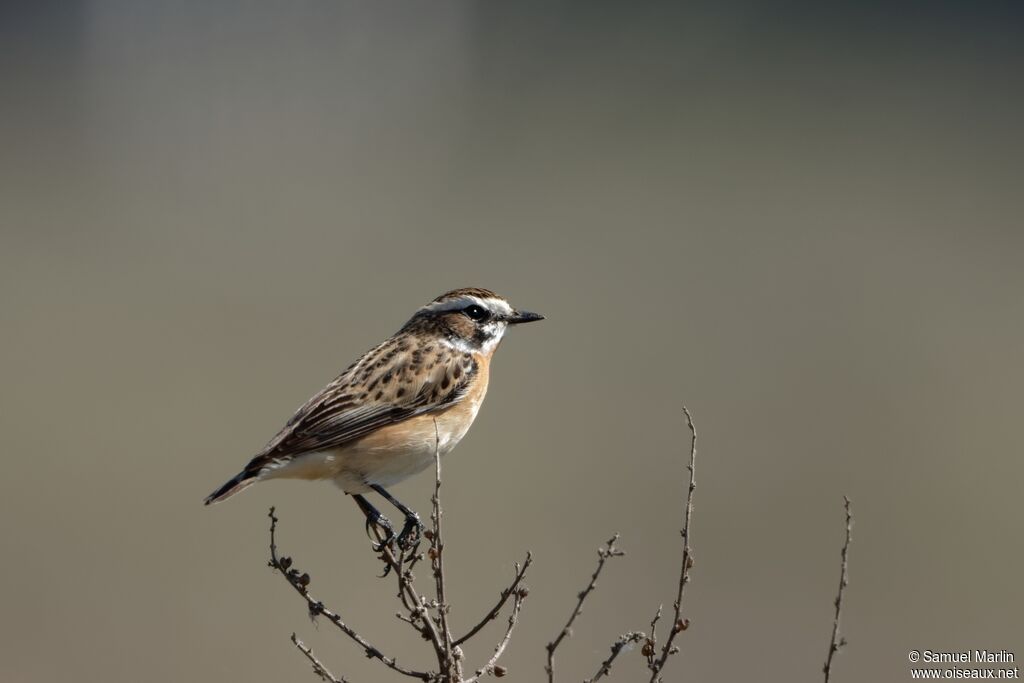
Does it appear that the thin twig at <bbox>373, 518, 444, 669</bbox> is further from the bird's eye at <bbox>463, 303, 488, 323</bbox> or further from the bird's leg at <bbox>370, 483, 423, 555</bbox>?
the bird's eye at <bbox>463, 303, 488, 323</bbox>

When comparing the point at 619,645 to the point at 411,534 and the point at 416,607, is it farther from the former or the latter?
the point at 411,534

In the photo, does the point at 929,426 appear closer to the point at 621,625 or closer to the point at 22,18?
the point at 621,625

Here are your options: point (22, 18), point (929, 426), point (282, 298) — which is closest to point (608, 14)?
point (22, 18)

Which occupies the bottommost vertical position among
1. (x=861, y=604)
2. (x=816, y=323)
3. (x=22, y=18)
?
(x=861, y=604)

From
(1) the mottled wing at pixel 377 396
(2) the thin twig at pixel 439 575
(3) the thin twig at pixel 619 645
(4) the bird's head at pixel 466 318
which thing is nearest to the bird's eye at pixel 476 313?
(4) the bird's head at pixel 466 318

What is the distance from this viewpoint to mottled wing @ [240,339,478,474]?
5.85m

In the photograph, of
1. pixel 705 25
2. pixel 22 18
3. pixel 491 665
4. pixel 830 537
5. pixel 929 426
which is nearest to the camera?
pixel 491 665

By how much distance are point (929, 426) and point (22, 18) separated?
31913mm

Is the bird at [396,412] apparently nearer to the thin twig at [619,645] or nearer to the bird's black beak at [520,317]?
the bird's black beak at [520,317]

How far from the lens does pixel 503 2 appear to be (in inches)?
1961

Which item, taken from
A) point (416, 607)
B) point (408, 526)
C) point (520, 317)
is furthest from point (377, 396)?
point (416, 607)

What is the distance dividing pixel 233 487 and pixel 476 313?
163cm

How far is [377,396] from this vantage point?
6137 millimetres

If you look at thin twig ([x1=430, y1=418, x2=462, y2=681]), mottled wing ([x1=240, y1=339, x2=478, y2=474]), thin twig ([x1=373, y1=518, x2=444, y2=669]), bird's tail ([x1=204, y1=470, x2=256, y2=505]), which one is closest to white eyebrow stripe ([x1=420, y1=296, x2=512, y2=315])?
mottled wing ([x1=240, y1=339, x2=478, y2=474])
